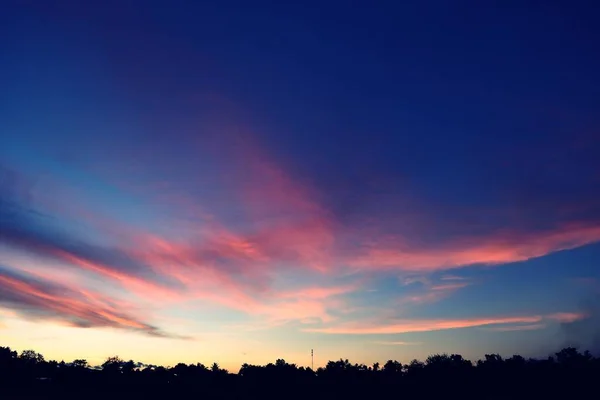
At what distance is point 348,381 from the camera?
143m

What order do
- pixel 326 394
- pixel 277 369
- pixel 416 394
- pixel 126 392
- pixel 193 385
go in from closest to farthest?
pixel 416 394
pixel 326 394
pixel 126 392
pixel 193 385
pixel 277 369

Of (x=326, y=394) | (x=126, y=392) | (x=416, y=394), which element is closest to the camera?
(x=416, y=394)

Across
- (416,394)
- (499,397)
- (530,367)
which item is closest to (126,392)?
(416,394)

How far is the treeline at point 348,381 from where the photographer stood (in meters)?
109

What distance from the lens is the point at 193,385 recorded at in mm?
149500

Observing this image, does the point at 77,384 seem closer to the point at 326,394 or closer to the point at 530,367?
the point at 326,394

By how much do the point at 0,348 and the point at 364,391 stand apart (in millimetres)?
163189

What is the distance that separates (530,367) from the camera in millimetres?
126875

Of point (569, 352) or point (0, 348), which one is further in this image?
point (0, 348)

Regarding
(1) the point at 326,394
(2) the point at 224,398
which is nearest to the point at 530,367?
(1) the point at 326,394

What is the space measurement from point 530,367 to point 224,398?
8780cm

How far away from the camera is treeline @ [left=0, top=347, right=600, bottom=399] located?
109 metres

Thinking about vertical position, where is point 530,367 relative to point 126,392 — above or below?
above

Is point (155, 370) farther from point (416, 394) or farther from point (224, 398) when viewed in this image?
point (416, 394)
